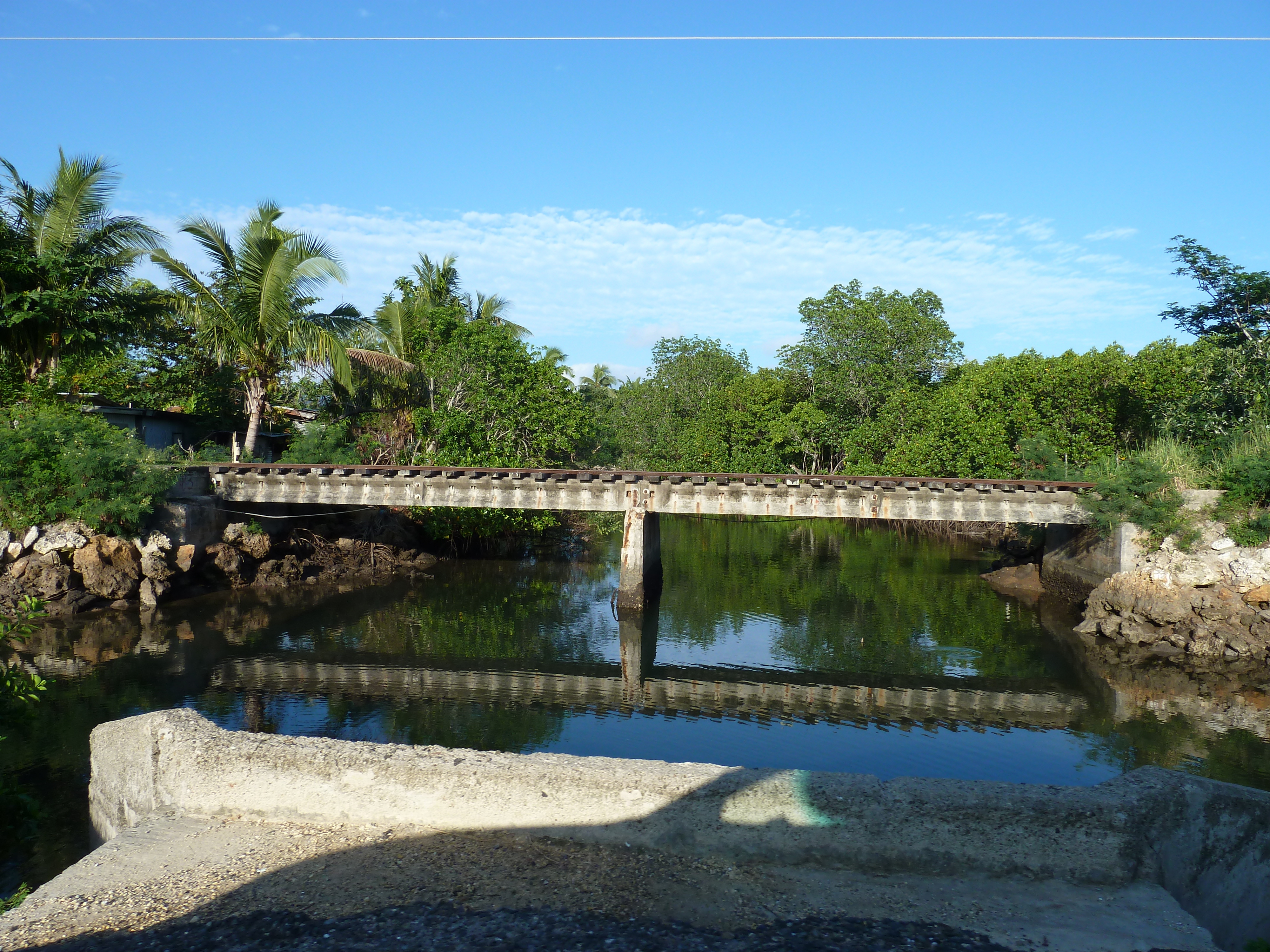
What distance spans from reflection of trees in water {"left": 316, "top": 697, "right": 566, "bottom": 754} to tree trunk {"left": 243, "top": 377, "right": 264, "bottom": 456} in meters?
15.8

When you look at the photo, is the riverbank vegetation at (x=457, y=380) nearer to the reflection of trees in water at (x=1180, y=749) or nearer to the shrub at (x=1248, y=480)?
the shrub at (x=1248, y=480)

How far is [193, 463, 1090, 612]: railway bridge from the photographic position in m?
22.1

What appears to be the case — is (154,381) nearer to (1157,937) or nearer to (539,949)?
(539,949)

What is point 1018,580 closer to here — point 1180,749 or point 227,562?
point 1180,749

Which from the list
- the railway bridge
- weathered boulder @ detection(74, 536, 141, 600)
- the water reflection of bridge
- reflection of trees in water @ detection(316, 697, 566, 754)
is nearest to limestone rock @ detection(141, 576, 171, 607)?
weathered boulder @ detection(74, 536, 141, 600)

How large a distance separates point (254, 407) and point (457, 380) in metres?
6.91

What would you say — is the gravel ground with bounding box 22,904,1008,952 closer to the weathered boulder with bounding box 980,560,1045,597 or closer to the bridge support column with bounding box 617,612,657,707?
the bridge support column with bounding box 617,612,657,707

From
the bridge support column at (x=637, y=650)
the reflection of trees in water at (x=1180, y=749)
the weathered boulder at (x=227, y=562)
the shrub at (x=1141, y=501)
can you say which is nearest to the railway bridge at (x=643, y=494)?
the bridge support column at (x=637, y=650)

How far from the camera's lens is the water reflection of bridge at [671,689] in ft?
47.9

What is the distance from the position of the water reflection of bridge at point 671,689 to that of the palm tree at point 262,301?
41.1 ft

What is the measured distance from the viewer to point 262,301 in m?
25.5

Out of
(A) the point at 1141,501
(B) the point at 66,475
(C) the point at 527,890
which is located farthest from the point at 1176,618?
(B) the point at 66,475

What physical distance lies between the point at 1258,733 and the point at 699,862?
12002 millimetres

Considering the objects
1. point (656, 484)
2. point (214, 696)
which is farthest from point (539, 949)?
point (656, 484)
